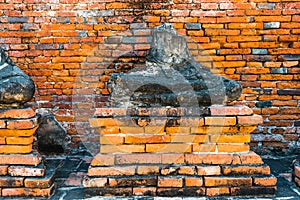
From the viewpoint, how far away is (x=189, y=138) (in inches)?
97.2

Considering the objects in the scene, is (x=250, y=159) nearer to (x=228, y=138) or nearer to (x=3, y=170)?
(x=228, y=138)

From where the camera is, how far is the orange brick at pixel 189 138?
2.47 metres

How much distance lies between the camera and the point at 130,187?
2.40 metres

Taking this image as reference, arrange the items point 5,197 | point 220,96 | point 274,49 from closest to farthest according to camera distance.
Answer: point 5,197 → point 220,96 → point 274,49

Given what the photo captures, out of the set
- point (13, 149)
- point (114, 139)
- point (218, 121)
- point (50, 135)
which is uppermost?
point (218, 121)

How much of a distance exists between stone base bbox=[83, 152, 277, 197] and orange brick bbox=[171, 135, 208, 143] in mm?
118

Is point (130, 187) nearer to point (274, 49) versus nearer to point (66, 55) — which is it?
point (66, 55)

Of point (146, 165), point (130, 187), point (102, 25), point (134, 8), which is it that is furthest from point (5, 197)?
point (134, 8)

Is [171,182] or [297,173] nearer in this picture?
[171,182]

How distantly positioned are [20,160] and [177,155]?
1.32 m

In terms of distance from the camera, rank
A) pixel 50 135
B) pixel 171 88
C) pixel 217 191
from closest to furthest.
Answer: pixel 217 191 → pixel 171 88 → pixel 50 135

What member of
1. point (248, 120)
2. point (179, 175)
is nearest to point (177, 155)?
point (179, 175)

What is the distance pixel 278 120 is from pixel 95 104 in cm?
249

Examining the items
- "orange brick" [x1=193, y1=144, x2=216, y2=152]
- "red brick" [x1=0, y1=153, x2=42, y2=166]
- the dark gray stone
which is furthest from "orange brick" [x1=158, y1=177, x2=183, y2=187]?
the dark gray stone
